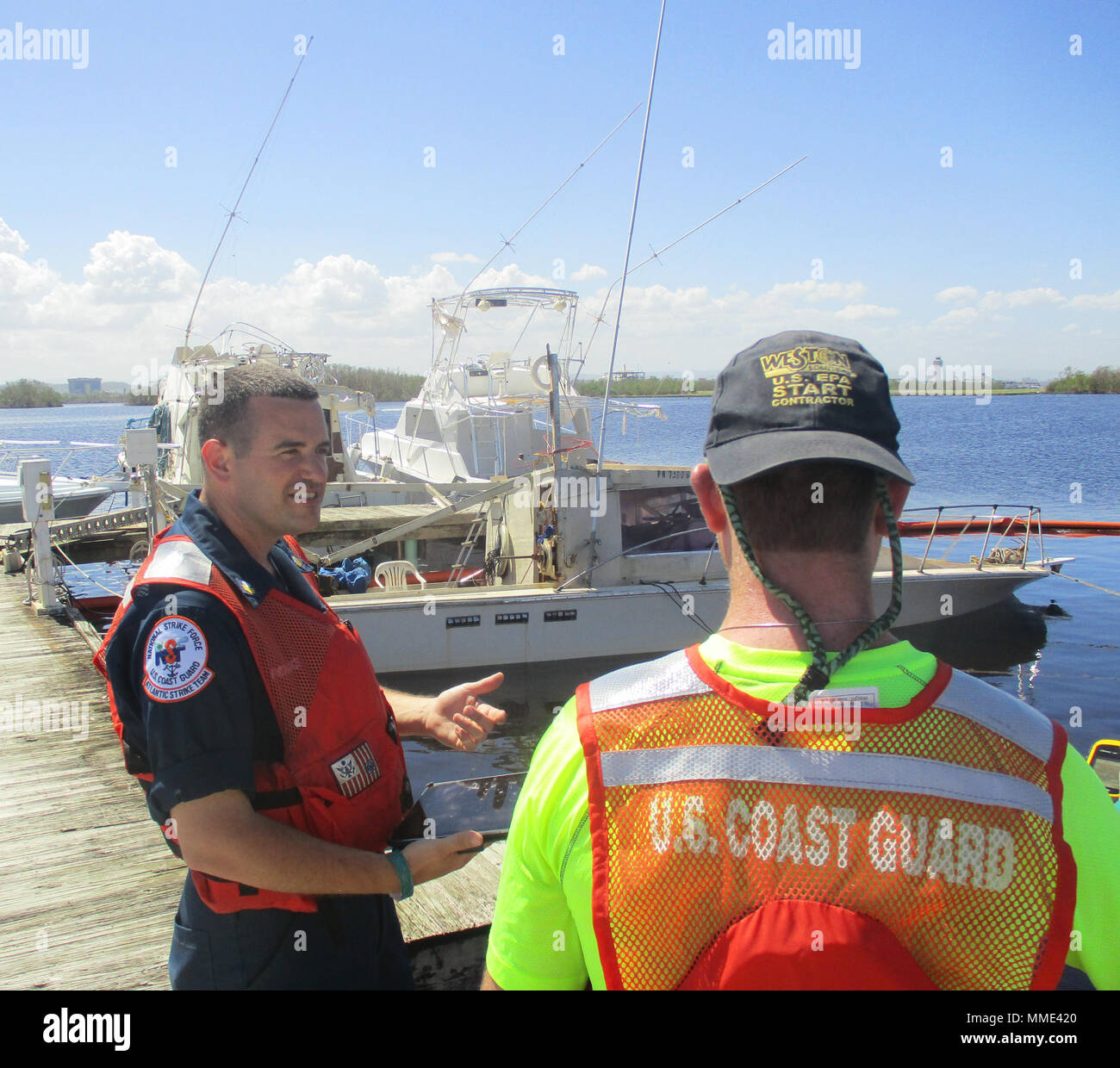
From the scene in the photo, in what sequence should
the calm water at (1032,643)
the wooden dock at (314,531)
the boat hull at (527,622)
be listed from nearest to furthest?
the boat hull at (527,622)
the calm water at (1032,643)
the wooden dock at (314,531)

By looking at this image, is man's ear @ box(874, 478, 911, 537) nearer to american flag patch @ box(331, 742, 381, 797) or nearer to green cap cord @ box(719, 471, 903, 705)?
green cap cord @ box(719, 471, 903, 705)

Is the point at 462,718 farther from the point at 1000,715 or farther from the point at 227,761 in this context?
the point at 1000,715

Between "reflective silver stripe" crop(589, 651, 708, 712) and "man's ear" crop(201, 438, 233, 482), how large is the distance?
1230mm

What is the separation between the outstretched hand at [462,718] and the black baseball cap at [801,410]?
1215 millimetres

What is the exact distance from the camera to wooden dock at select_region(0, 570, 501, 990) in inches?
120

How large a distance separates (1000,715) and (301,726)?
4.51 ft

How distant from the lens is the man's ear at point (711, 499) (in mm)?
1200

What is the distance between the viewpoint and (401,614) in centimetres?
987

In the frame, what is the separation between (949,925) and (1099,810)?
9.7 inches

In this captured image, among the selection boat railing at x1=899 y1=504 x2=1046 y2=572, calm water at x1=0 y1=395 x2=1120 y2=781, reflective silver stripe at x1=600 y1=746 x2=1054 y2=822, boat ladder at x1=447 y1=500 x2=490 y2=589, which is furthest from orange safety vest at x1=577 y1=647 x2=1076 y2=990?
boat ladder at x1=447 y1=500 x2=490 y2=589

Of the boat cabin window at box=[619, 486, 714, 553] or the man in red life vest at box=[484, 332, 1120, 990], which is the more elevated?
the man in red life vest at box=[484, 332, 1120, 990]

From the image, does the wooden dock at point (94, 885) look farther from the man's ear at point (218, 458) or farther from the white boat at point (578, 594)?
the white boat at point (578, 594)

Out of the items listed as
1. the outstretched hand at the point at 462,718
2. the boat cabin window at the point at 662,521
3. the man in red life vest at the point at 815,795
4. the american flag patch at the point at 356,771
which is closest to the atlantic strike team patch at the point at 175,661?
the american flag patch at the point at 356,771
